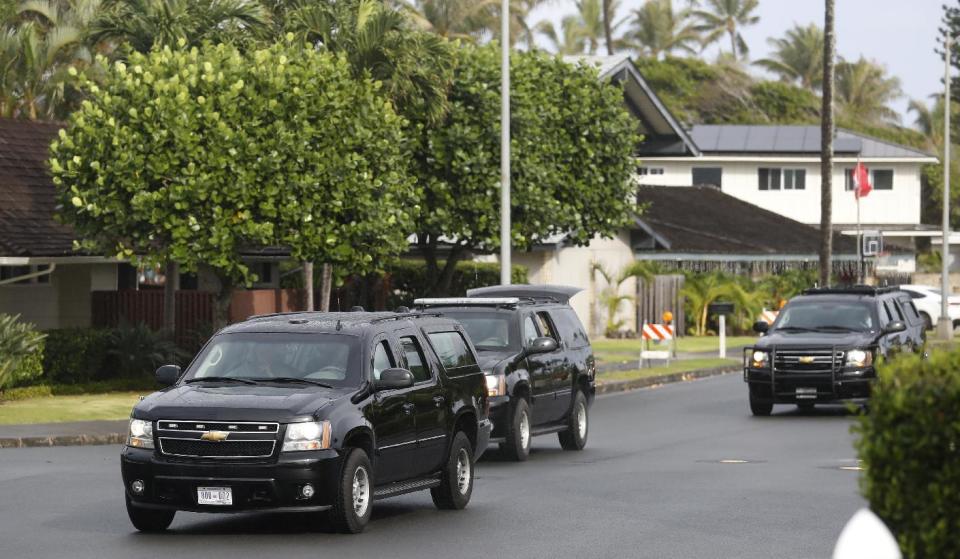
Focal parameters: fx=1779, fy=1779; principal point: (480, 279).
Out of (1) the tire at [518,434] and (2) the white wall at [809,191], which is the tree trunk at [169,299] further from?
(2) the white wall at [809,191]

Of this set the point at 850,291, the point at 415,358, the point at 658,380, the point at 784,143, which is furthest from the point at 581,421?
the point at 784,143

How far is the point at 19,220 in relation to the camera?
106 ft

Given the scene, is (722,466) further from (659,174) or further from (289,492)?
(659,174)

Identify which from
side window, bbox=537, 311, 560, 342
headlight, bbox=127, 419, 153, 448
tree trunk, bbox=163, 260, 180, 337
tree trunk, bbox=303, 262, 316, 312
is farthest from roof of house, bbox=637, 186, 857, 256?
headlight, bbox=127, 419, 153, 448

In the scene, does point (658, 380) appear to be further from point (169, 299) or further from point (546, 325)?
point (546, 325)

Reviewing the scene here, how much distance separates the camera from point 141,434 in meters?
13.9

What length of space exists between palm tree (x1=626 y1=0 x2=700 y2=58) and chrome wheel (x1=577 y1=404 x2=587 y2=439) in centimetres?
8761

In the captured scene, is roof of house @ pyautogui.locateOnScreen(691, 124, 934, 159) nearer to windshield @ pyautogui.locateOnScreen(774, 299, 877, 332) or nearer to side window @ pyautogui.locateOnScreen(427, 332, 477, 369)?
windshield @ pyautogui.locateOnScreen(774, 299, 877, 332)

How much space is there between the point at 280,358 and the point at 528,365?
624 cm

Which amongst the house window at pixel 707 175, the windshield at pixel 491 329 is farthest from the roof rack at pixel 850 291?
the house window at pixel 707 175

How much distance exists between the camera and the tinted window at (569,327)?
73.7 feet

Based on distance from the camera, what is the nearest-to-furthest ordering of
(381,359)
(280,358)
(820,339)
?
(280,358) < (381,359) < (820,339)

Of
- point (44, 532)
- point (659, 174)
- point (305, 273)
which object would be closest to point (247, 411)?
point (44, 532)

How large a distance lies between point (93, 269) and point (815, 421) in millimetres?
16061
